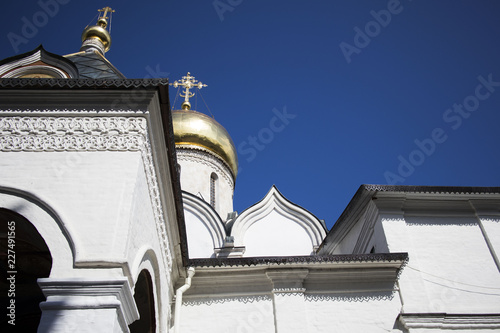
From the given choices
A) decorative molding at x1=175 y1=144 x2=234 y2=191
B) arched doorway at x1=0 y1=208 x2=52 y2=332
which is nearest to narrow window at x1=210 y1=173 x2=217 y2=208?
decorative molding at x1=175 y1=144 x2=234 y2=191

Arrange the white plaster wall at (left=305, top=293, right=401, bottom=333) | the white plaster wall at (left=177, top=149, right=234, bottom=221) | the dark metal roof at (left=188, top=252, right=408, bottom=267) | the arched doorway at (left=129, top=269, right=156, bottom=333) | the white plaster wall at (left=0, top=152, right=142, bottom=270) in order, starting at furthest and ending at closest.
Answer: the white plaster wall at (left=177, top=149, right=234, bottom=221), the dark metal roof at (left=188, top=252, right=408, bottom=267), the white plaster wall at (left=305, top=293, right=401, bottom=333), the arched doorway at (left=129, top=269, right=156, bottom=333), the white plaster wall at (left=0, top=152, right=142, bottom=270)

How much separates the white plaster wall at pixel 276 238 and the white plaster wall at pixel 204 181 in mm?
2510

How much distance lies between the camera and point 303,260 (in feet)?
22.0

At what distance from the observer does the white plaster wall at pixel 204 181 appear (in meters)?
13.0

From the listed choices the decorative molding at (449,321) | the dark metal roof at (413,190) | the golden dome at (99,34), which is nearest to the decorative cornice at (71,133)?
the dark metal roof at (413,190)

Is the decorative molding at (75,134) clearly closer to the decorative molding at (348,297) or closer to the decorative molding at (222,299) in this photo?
the decorative molding at (222,299)

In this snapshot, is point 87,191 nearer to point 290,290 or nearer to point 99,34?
point 290,290

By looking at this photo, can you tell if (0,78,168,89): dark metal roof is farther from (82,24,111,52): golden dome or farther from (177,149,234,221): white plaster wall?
(177,149,234,221): white plaster wall

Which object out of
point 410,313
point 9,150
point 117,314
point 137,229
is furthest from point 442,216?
point 9,150

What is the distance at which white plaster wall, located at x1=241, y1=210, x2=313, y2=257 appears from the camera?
9938 mm

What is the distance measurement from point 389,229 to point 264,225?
3.55 metres

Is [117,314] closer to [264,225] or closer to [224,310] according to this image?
[224,310]

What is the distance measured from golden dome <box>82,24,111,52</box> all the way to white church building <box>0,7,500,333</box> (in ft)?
1.50

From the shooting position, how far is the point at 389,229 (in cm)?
742
